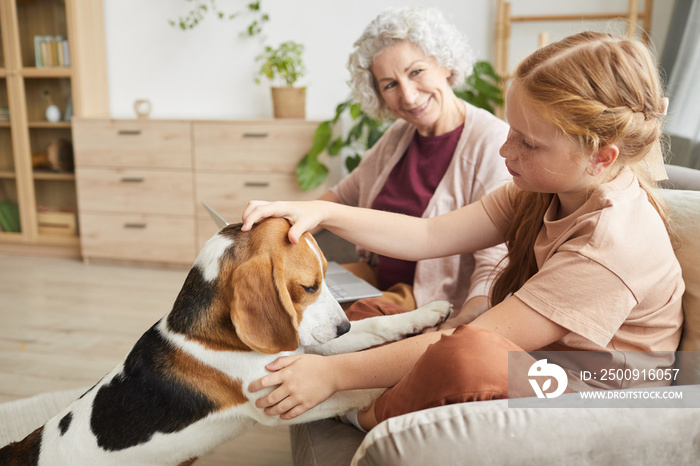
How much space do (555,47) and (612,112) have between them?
18cm

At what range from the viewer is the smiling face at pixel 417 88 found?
1.97 metres

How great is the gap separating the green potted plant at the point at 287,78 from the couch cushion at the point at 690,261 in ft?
9.89

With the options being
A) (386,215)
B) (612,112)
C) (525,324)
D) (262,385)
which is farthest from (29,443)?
(612,112)

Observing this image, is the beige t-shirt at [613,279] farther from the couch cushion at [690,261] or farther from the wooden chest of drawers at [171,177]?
the wooden chest of drawers at [171,177]

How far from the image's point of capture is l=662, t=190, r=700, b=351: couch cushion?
1.14 m

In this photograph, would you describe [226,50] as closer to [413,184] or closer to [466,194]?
[413,184]

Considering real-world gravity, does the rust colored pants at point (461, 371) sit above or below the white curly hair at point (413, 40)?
below

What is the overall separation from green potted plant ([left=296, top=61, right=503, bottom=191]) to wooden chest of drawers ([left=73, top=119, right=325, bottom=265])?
0.12 metres

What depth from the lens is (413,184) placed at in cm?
199

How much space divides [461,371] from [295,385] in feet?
1.22

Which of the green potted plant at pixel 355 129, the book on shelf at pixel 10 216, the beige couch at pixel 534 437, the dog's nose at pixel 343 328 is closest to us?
the beige couch at pixel 534 437

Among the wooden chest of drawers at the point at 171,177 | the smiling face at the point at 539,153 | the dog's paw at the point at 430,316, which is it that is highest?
the smiling face at the point at 539,153

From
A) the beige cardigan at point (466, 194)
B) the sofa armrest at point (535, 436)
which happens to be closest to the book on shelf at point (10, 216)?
Result: the beige cardigan at point (466, 194)

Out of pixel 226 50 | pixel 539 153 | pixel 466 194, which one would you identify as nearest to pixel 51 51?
pixel 226 50
